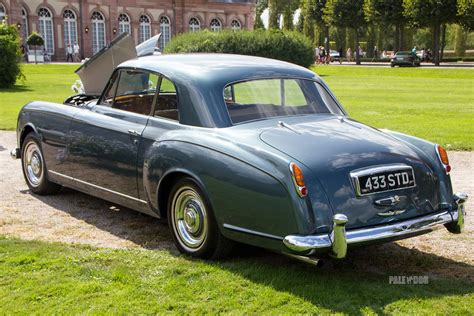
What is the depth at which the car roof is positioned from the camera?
5.21 meters

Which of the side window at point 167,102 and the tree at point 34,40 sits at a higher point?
the tree at point 34,40

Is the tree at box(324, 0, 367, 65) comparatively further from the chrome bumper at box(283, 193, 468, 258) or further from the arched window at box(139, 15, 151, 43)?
the chrome bumper at box(283, 193, 468, 258)

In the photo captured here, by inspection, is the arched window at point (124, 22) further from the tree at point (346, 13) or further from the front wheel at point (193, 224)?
the front wheel at point (193, 224)

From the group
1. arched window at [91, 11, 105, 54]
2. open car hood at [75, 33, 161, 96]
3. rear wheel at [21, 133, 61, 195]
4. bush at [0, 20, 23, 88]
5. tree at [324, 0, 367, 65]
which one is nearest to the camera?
rear wheel at [21, 133, 61, 195]

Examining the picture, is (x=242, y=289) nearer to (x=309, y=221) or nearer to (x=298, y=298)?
(x=298, y=298)

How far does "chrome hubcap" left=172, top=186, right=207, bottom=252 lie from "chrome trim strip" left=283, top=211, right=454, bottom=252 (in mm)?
884

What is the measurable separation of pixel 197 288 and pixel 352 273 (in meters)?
1.19

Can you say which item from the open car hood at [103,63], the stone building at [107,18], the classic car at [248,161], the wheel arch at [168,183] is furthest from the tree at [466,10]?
the wheel arch at [168,183]

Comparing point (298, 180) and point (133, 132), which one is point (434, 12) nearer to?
point (133, 132)

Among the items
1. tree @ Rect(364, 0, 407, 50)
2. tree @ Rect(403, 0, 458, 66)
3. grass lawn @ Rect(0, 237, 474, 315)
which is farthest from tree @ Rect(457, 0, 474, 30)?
grass lawn @ Rect(0, 237, 474, 315)

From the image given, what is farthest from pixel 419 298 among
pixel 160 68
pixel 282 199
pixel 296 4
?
pixel 296 4

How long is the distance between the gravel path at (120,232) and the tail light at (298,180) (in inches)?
41.3

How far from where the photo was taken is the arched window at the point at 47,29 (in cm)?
5253

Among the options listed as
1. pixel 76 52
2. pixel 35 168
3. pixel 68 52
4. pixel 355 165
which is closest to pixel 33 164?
pixel 35 168
